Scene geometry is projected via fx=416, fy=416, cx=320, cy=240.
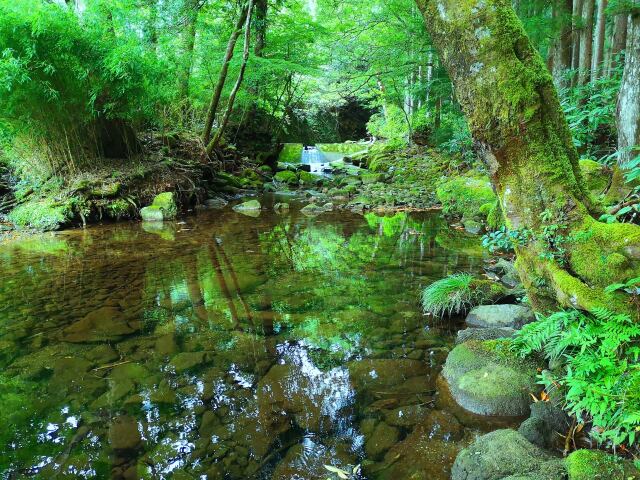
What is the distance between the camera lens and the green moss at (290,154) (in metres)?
21.4

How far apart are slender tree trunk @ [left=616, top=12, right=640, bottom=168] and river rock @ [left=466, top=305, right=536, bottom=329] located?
228 cm

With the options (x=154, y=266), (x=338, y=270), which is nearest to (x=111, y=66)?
(x=154, y=266)

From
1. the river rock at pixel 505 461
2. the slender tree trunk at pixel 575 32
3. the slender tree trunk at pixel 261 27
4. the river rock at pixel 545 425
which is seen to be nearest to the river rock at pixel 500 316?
the river rock at pixel 545 425

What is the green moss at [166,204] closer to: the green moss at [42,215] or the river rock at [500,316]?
the green moss at [42,215]

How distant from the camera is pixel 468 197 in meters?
10.0

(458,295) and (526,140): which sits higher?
(526,140)

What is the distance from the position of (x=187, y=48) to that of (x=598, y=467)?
14.9 metres

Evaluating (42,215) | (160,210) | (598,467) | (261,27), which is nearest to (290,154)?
(261,27)

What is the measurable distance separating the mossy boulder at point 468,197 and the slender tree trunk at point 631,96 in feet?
13.8

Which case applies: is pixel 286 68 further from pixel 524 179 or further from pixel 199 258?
pixel 524 179

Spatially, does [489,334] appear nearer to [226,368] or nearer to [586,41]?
[226,368]

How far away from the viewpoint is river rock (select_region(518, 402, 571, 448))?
232cm

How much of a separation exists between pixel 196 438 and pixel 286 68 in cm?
1416

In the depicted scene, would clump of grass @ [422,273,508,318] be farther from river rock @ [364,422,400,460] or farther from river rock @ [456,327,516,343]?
river rock @ [364,422,400,460]
